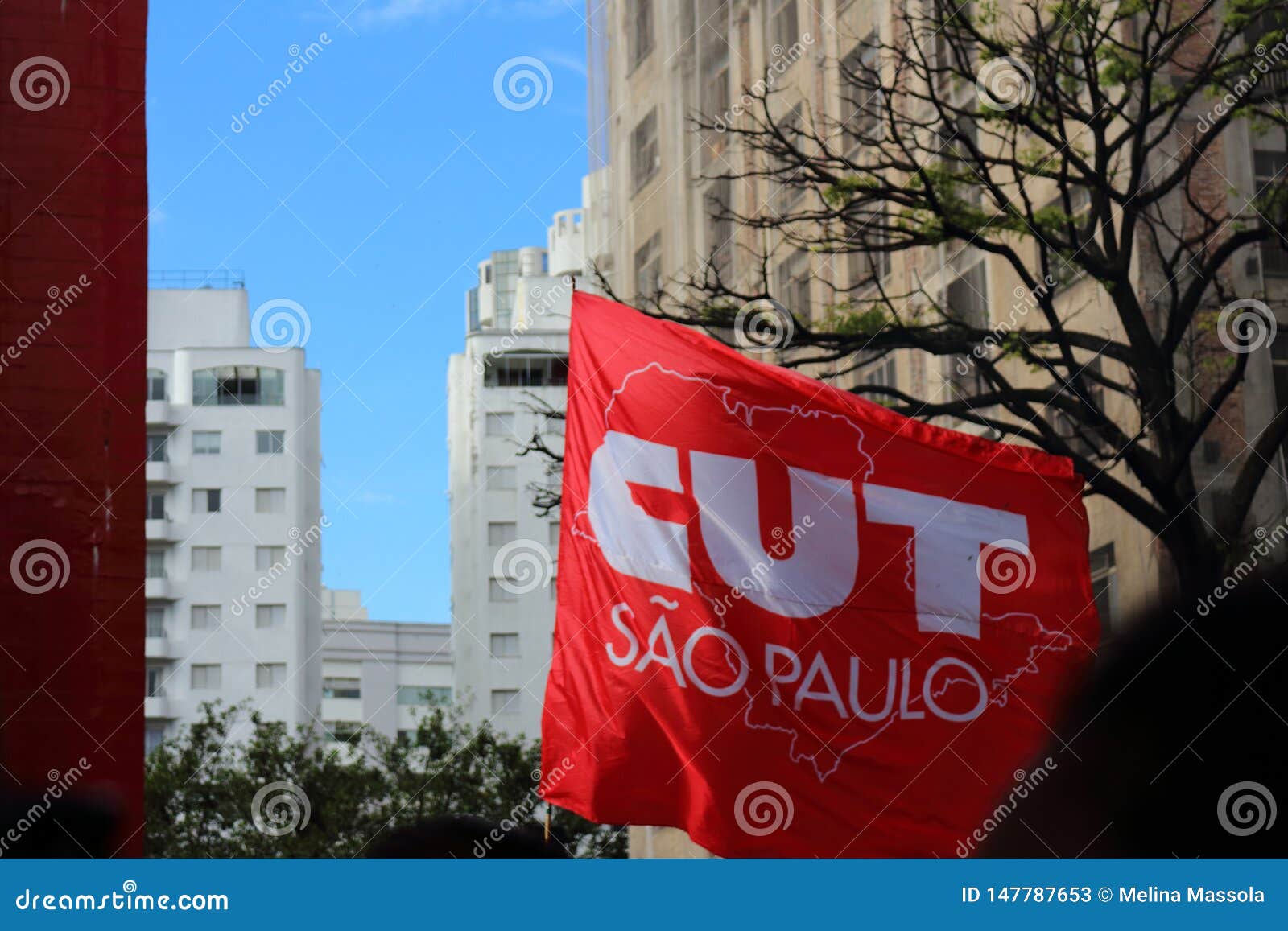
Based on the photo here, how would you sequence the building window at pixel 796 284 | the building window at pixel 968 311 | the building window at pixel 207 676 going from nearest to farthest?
1. the building window at pixel 968 311
2. the building window at pixel 796 284
3. the building window at pixel 207 676

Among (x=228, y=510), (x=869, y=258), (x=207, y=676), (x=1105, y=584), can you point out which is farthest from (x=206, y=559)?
(x=1105, y=584)

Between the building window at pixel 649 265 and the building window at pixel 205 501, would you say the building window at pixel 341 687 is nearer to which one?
the building window at pixel 205 501

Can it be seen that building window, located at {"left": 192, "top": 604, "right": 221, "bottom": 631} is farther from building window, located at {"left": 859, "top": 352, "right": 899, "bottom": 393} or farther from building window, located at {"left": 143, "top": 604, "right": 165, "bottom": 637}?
building window, located at {"left": 859, "top": 352, "right": 899, "bottom": 393}

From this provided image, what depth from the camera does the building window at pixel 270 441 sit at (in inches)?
3346

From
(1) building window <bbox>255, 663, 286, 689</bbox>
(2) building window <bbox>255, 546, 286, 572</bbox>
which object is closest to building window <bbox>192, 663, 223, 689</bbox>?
(1) building window <bbox>255, 663, 286, 689</bbox>

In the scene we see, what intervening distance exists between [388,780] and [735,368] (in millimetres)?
35334

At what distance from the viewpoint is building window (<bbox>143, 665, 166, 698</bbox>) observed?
78.1 meters

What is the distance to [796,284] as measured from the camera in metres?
25.3

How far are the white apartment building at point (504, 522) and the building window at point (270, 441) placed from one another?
9.27 m

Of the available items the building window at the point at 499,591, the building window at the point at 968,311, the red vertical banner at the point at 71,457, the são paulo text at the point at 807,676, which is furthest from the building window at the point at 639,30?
the building window at the point at 499,591

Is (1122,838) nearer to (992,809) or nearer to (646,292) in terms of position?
(992,809)

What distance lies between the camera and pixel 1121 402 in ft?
55.7

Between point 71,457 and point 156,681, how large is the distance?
237ft

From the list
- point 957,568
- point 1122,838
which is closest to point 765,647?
point 957,568
